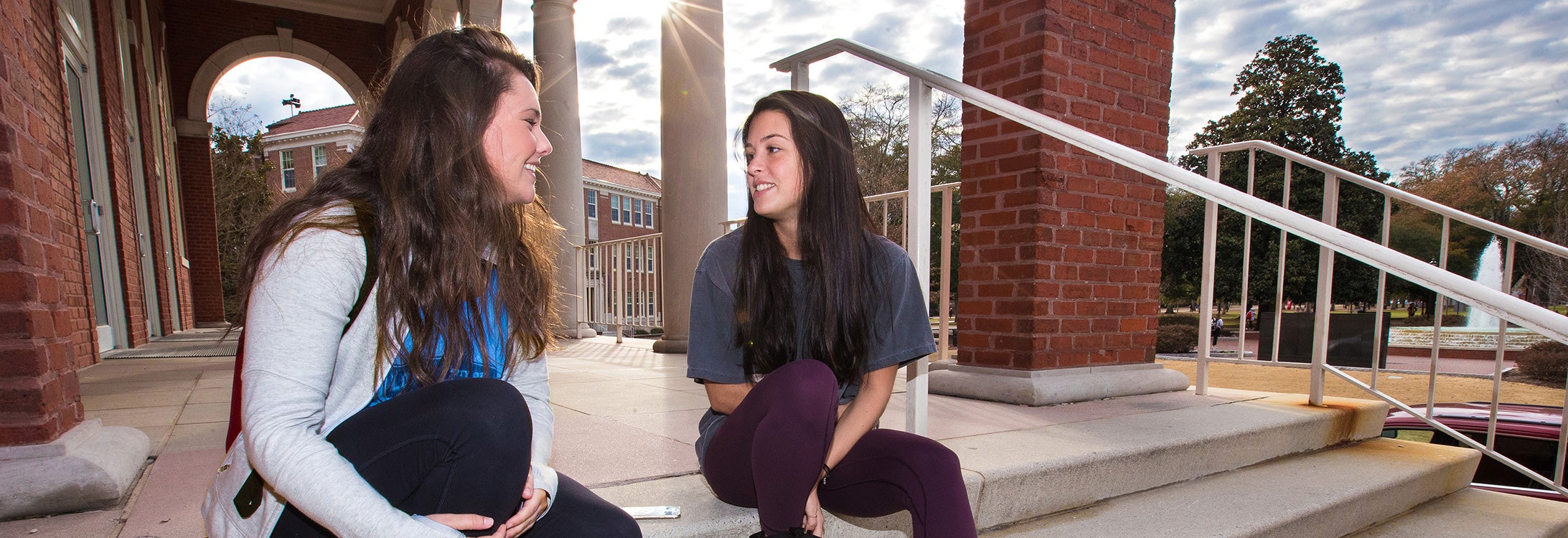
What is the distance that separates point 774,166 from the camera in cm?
157

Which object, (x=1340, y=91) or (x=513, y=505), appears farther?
(x=1340, y=91)

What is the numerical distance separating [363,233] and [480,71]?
331 mm

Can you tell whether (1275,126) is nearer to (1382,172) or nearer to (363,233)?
(1382,172)

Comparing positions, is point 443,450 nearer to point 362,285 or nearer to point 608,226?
point 362,285

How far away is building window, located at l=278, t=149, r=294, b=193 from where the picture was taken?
1061 inches

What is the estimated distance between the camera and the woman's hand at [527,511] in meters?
1.08

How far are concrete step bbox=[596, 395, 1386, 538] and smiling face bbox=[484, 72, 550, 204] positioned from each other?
2.33ft

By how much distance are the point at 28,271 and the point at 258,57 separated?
1231cm

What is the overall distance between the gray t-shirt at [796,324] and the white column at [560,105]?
458 cm

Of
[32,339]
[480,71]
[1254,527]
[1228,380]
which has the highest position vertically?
[480,71]

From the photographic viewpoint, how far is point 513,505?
1.06 metres

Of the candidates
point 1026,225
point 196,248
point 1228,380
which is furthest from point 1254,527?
point 196,248

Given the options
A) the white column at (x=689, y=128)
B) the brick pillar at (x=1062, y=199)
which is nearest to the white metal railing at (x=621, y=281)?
the white column at (x=689, y=128)

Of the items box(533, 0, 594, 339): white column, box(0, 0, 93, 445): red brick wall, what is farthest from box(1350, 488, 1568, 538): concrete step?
box(533, 0, 594, 339): white column
